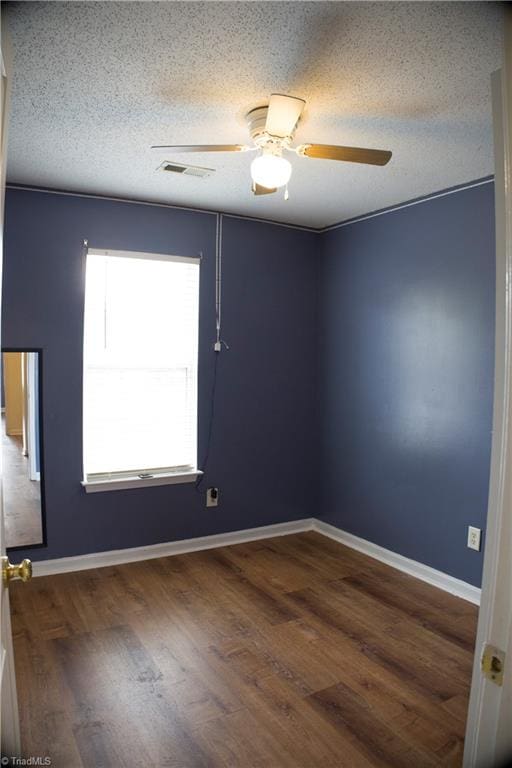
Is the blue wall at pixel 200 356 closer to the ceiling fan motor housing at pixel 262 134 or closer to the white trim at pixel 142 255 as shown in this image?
the white trim at pixel 142 255

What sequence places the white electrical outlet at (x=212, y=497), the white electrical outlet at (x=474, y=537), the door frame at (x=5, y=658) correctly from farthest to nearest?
the white electrical outlet at (x=212, y=497), the white electrical outlet at (x=474, y=537), the door frame at (x=5, y=658)

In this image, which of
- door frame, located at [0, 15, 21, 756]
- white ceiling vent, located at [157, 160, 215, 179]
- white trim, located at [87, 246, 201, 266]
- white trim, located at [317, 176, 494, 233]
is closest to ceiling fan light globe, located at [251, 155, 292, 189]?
white ceiling vent, located at [157, 160, 215, 179]

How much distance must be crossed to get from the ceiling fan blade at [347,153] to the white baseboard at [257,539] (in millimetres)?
2475

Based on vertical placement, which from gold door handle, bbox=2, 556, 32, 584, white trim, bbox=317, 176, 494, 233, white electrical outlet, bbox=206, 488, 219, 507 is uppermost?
white trim, bbox=317, 176, 494, 233

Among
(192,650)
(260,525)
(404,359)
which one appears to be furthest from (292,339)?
(192,650)

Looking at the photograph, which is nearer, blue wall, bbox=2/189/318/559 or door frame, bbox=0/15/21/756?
door frame, bbox=0/15/21/756

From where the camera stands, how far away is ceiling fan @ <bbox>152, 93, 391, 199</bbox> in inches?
78.1

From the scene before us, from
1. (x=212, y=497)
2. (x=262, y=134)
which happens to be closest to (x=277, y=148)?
(x=262, y=134)

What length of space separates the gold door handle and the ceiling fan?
5.30ft

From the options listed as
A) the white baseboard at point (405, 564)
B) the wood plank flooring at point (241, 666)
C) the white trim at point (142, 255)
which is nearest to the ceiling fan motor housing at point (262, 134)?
the white trim at point (142, 255)

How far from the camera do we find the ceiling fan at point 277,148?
1.98m

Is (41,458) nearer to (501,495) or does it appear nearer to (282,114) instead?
(282,114)

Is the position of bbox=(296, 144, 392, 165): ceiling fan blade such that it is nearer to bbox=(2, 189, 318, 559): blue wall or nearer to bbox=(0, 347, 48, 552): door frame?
bbox=(2, 189, 318, 559): blue wall

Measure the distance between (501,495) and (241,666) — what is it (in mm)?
1832
